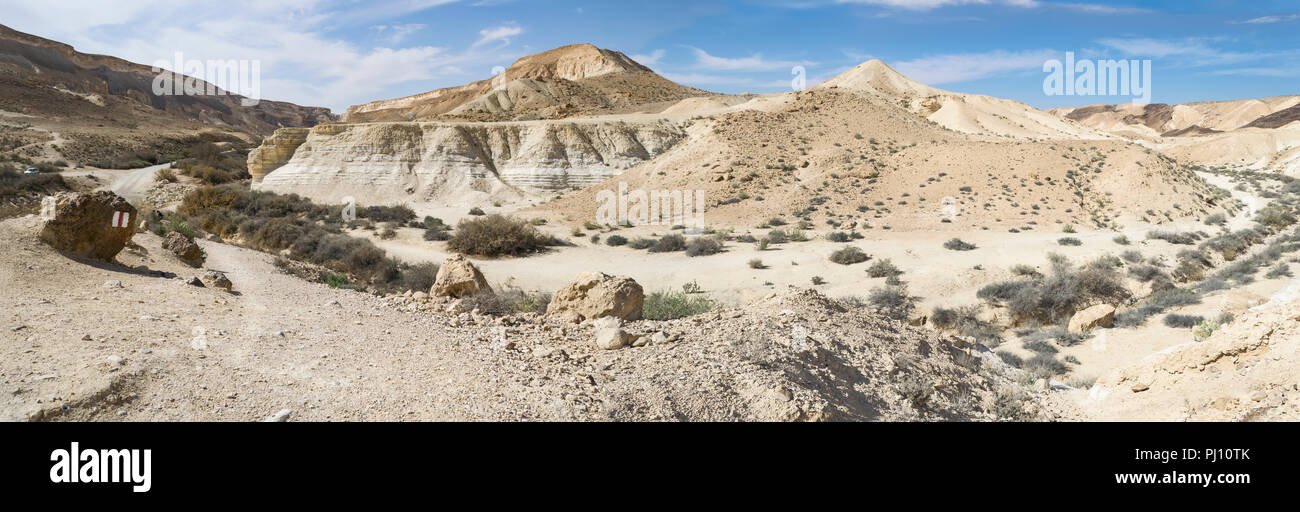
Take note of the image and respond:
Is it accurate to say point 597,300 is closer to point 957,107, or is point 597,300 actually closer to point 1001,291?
point 1001,291

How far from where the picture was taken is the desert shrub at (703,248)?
15714 millimetres

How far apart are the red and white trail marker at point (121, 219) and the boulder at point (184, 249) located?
187 cm

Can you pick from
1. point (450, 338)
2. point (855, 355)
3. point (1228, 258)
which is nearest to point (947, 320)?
point (855, 355)

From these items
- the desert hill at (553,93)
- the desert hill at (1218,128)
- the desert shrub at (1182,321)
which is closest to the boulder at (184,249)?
the desert shrub at (1182,321)

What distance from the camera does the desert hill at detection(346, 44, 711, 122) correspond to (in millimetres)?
43188

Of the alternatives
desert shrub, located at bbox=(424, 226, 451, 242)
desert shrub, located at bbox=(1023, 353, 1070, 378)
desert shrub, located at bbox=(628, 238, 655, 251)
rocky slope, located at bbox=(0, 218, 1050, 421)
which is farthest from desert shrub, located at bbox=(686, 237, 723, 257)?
rocky slope, located at bbox=(0, 218, 1050, 421)

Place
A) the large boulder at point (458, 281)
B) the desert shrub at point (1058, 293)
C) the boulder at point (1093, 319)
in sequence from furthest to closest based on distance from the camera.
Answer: the desert shrub at point (1058, 293) < the boulder at point (1093, 319) < the large boulder at point (458, 281)

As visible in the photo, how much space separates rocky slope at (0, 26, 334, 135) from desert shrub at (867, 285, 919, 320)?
57330mm

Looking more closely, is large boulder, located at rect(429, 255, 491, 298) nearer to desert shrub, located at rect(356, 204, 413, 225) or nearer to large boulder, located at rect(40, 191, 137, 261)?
large boulder, located at rect(40, 191, 137, 261)

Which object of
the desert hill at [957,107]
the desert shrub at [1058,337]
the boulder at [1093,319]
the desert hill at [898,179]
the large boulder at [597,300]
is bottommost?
the desert shrub at [1058,337]

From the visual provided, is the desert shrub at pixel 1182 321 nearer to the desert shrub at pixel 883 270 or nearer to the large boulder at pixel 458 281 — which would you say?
the desert shrub at pixel 883 270

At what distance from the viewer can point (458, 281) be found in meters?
7.11

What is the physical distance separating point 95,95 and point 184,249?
6092 cm
